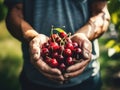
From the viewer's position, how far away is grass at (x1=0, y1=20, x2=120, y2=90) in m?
4.82

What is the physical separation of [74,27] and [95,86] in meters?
0.43

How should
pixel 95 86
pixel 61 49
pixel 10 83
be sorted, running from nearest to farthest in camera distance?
pixel 61 49 < pixel 95 86 < pixel 10 83

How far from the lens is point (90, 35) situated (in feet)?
7.70

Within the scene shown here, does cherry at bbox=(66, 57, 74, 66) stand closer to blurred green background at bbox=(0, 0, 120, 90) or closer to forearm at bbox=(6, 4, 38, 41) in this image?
forearm at bbox=(6, 4, 38, 41)

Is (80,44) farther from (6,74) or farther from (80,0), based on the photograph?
(6,74)

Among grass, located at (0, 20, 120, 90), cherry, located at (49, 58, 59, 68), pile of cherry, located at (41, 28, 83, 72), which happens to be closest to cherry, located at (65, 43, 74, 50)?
pile of cherry, located at (41, 28, 83, 72)

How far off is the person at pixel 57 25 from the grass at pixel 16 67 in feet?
7.68

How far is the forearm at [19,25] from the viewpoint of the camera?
2.37 meters

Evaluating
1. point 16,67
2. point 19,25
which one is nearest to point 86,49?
point 19,25

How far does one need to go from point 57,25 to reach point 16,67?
3016mm

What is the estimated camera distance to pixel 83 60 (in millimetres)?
2133

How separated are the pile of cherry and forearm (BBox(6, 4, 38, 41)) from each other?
20 centimetres

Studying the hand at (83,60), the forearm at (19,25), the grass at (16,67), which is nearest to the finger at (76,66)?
the hand at (83,60)

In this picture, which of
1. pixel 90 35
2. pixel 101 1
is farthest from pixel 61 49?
pixel 101 1
